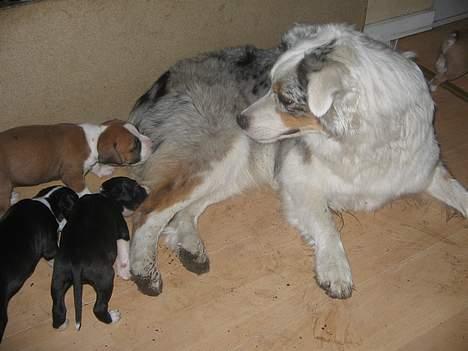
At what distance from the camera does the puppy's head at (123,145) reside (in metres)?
2.64

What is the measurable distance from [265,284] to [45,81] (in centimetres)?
162

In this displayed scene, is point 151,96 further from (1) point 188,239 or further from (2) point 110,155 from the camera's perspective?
(1) point 188,239

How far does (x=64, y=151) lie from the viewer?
104 inches

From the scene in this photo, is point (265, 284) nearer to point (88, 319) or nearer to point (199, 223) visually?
point (199, 223)

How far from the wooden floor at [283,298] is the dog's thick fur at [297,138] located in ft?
0.31

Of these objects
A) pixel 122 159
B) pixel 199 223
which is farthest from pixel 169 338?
pixel 122 159

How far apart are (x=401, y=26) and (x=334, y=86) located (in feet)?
8.23

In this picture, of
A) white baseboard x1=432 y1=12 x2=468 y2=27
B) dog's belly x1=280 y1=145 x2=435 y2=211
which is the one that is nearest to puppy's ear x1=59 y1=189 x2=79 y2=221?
dog's belly x1=280 y1=145 x2=435 y2=211

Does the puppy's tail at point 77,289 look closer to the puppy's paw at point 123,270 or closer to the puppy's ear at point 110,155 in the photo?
the puppy's paw at point 123,270

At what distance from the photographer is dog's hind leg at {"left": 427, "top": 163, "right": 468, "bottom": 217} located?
271cm

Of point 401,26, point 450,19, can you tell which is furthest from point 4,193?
point 450,19

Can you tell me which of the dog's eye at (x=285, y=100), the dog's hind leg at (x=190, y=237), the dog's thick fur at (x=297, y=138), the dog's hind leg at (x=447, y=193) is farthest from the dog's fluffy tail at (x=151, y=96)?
the dog's hind leg at (x=447, y=193)

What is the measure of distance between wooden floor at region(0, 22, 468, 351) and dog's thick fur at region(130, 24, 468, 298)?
0.31ft

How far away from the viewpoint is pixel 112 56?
2.86 meters
